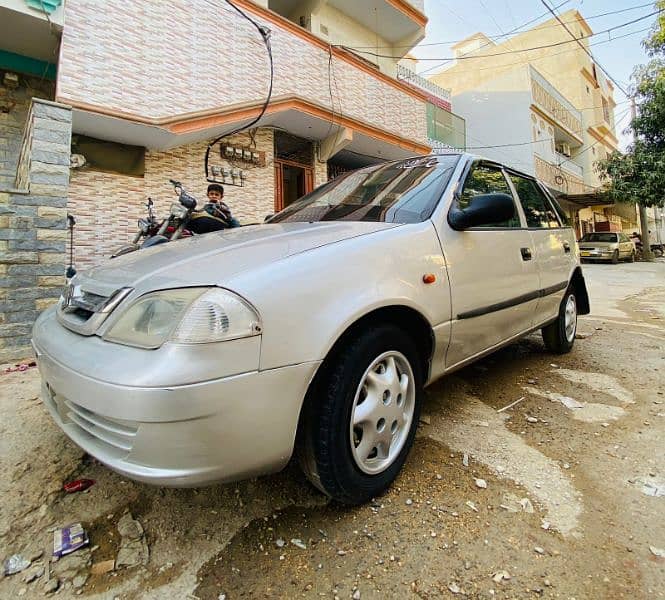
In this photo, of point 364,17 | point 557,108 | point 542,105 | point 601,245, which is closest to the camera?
point 364,17

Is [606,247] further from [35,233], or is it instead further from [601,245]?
[35,233]

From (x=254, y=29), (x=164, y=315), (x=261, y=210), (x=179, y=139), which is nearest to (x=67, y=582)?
(x=164, y=315)

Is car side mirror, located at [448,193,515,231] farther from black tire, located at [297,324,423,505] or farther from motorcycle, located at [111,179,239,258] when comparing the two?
motorcycle, located at [111,179,239,258]

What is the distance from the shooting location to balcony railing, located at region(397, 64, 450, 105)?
12.5 metres

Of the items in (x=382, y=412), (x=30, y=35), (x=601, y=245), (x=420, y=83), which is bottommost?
(x=382, y=412)

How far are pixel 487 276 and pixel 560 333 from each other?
1.71m

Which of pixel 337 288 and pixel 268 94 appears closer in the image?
pixel 337 288

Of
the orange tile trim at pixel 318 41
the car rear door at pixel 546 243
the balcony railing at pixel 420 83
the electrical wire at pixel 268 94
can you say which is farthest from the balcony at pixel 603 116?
the car rear door at pixel 546 243

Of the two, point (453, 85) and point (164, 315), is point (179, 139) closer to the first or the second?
point (164, 315)

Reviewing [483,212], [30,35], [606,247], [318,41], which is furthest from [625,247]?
[30,35]

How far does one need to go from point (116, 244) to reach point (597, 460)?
20.7 ft

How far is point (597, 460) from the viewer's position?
185 cm

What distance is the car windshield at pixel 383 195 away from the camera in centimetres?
198

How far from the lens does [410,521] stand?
145 centimetres
